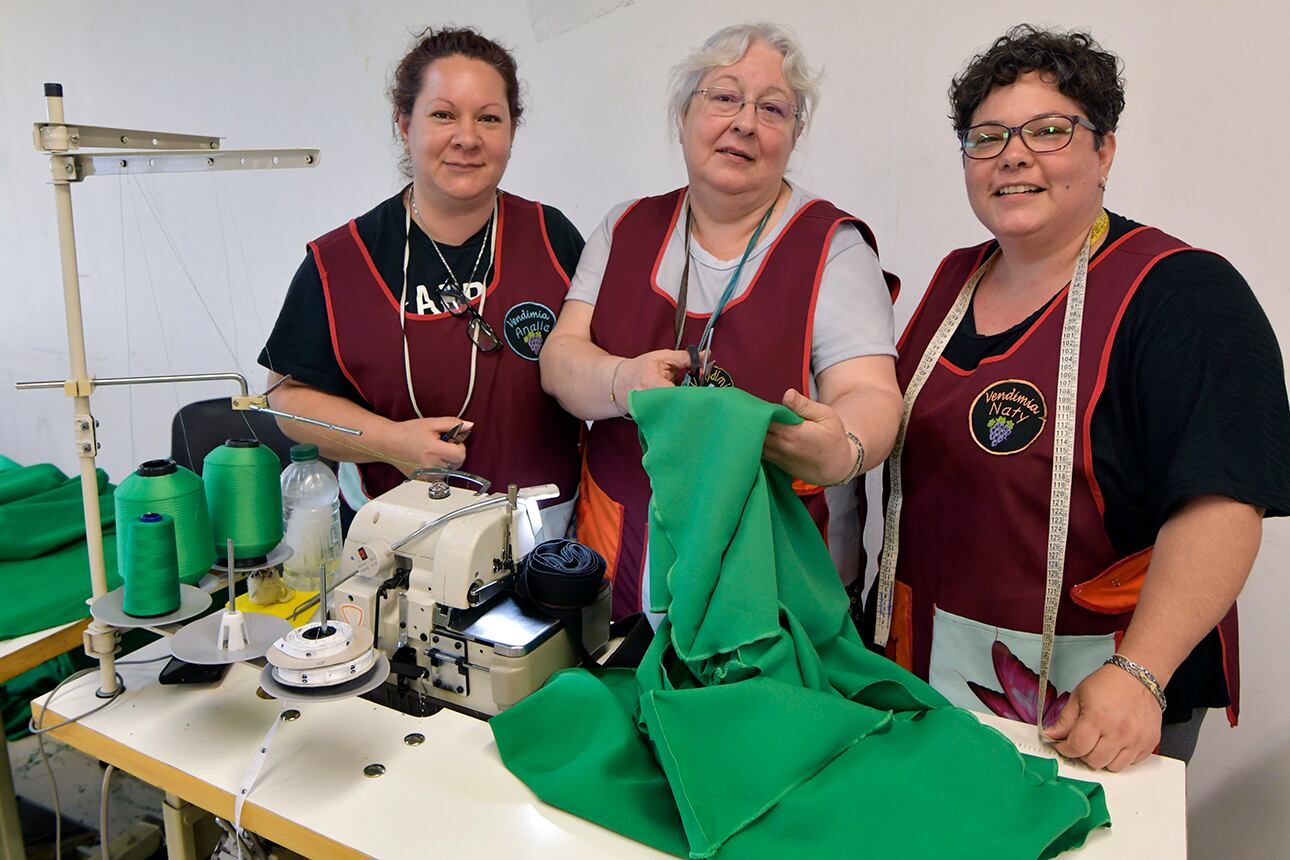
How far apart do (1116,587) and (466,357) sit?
1.25 metres

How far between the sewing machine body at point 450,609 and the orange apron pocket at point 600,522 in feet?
1.03

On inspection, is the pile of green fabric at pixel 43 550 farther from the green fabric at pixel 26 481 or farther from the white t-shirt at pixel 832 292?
the white t-shirt at pixel 832 292

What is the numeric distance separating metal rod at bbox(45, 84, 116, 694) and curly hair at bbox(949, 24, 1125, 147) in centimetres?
133

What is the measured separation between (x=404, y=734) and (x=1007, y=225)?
3.91 feet

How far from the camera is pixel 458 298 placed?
1793 mm

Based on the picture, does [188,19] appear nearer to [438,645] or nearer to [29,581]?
[29,581]

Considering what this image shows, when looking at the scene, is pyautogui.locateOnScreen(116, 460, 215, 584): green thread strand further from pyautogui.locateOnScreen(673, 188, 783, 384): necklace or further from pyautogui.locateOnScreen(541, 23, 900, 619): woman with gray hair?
pyautogui.locateOnScreen(673, 188, 783, 384): necklace

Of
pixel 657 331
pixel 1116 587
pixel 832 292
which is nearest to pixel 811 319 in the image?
pixel 832 292

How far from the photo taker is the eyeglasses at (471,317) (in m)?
1.78

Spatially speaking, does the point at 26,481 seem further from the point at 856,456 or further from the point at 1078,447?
the point at 1078,447

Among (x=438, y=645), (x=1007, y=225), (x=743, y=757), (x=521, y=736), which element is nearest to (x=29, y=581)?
(x=438, y=645)

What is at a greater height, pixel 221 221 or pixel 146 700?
pixel 221 221

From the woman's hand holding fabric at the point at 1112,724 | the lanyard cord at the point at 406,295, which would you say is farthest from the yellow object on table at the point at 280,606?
the woman's hand holding fabric at the point at 1112,724

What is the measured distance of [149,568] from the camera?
3.84 feet
